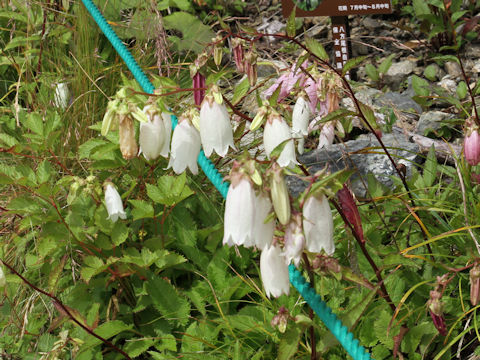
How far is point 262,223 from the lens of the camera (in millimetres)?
1279

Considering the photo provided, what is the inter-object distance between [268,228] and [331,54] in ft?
10.3

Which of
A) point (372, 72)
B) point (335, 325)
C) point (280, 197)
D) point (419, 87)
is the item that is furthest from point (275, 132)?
point (372, 72)

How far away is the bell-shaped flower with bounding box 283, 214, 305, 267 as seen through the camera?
4.08 ft

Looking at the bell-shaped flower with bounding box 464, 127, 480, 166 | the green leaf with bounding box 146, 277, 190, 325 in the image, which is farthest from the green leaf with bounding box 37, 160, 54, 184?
the bell-shaped flower with bounding box 464, 127, 480, 166

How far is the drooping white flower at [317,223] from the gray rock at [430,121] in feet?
6.81

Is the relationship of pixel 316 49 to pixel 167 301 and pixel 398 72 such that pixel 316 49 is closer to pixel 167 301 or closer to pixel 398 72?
pixel 167 301

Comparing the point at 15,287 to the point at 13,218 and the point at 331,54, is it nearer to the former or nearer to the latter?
the point at 13,218

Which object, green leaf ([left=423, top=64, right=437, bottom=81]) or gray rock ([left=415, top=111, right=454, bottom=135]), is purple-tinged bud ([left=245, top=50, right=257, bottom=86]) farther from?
green leaf ([left=423, top=64, right=437, bottom=81])

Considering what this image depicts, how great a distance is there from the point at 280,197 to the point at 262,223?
96 mm

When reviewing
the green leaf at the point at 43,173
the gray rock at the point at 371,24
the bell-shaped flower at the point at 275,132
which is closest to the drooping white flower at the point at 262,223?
the bell-shaped flower at the point at 275,132

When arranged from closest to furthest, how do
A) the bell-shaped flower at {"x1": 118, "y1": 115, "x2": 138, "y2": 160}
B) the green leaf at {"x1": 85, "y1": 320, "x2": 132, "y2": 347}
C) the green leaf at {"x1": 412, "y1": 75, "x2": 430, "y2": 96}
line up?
1. the bell-shaped flower at {"x1": 118, "y1": 115, "x2": 138, "y2": 160}
2. the green leaf at {"x1": 85, "y1": 320, "x2": 132, "y2": 347}
3. the green leaf at {"x1": 412, "y1": 75, "x2": 430, "y2": 96}

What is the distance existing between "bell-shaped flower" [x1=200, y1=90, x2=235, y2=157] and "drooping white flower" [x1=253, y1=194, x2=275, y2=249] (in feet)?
0.99

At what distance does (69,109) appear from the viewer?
2.96m

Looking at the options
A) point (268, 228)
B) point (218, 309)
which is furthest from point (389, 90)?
point (268, 228)
